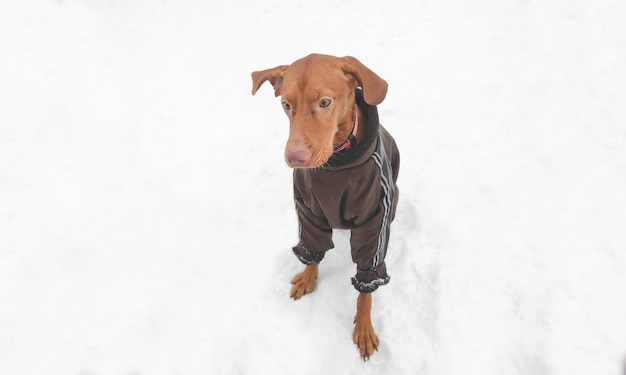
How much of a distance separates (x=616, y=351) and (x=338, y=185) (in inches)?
84.5

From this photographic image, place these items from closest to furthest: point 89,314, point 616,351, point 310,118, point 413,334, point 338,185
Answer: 1. point 310,118
2. point 338,185
3. point 616,351
4. point 413,334
5. point 89,314

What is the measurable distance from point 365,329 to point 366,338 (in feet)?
0.21

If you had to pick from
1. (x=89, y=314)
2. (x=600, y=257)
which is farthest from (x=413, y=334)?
(x=89, y=314)

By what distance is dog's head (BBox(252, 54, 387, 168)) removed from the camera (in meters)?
2.24

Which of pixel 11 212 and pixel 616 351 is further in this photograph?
pixel 11 212

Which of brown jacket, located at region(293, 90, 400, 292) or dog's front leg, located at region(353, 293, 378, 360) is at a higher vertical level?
brown jacket, located at region(293, 90, 400, 292)

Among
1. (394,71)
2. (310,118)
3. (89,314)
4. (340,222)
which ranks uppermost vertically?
(310,118)

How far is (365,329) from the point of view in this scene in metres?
3.21

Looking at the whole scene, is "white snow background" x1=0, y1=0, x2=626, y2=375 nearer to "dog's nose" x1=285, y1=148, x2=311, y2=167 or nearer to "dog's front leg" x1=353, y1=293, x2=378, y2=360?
"dog's front leg" x1=353, y1=293, x2=378, y2=360

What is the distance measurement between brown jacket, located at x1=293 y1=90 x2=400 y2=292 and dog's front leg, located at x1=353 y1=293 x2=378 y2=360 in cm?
19

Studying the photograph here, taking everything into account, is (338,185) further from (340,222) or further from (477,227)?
(477,227)

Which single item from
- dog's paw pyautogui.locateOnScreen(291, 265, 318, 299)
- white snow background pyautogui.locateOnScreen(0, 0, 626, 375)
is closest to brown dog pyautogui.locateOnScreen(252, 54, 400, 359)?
dog's paw pyautogui.locateOnScreen(291, 265, 318, 299)

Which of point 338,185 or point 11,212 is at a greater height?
point 338,185

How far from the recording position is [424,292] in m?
3.32
